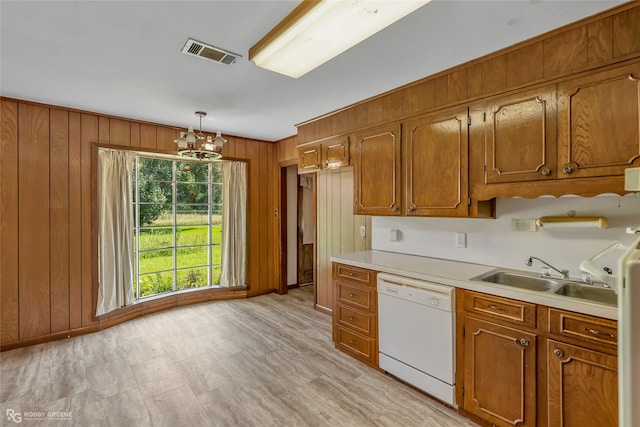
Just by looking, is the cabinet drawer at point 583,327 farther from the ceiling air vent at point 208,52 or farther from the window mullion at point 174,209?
the window mullion at point 174,209

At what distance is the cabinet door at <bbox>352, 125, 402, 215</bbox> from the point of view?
9.13 ft

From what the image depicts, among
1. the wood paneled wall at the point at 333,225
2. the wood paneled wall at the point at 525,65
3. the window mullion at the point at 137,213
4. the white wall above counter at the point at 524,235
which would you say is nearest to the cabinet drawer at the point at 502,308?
the white wall above counter at the point at 524,235

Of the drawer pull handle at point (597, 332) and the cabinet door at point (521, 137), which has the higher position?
the cabinet door at point (521, 137)

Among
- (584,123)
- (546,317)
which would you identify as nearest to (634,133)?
(584,123)

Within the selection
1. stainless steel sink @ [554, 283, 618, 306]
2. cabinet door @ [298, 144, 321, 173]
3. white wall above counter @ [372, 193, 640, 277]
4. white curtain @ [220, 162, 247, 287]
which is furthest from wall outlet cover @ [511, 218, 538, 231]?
white curtain @ [220, 162, 247, 287]

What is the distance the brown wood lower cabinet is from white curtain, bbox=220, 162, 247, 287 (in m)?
3.46

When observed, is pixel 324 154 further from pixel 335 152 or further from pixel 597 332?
pixel 597 332

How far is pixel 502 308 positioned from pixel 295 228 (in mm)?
3754

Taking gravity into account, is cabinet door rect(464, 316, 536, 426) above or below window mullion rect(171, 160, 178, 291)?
below

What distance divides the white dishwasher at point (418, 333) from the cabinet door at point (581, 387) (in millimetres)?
573

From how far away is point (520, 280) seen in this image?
2.17 meters

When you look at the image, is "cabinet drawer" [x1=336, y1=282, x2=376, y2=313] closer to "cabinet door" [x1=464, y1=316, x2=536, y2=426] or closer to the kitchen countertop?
the kitchen countertop

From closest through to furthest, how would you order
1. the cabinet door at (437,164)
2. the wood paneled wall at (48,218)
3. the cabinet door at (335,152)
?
the cabinet door at (437,164) < the wood paneled wall at (48,218) < the cabinet door at (335,152)

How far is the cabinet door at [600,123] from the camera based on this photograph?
1.62 metres
